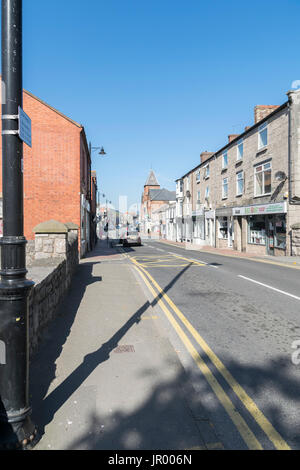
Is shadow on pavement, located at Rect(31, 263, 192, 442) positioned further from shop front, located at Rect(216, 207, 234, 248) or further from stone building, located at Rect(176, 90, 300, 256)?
shop front, located at Rect(216, 207, 234, 248)

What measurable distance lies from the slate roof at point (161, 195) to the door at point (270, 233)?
7060cm

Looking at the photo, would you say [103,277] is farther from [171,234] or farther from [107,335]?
[171,234]

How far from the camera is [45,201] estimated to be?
1828 centimetres

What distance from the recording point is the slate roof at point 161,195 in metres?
92.4

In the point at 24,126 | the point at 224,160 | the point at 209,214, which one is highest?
the point at 224,160

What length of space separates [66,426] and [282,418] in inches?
83.9

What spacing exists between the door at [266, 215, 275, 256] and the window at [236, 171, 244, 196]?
15.7ft

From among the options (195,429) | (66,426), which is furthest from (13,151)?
(195,429)

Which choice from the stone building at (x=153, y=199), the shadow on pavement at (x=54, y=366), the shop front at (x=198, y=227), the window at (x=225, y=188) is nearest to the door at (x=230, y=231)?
the window at (x=225, y=188)

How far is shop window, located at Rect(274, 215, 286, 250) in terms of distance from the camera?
20.0 m

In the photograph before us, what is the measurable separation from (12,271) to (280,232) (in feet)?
67.1

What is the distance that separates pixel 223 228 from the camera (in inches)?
1191

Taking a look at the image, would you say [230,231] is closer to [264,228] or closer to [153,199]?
[264,228]

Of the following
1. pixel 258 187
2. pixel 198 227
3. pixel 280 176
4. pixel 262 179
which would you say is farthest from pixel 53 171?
pixel 198 227
